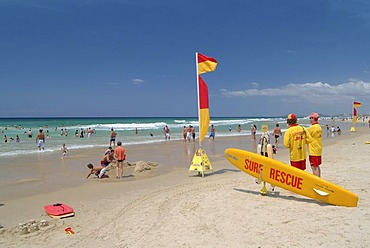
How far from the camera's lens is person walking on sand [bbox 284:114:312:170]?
595 centimetres

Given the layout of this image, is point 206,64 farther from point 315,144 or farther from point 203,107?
point 315,144

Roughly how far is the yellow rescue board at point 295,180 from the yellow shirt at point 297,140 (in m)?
0.32

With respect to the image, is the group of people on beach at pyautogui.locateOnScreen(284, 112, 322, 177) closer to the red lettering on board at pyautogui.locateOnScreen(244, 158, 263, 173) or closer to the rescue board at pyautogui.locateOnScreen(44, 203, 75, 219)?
the red lettering on board at pyautogui.locateOnScreen(244, 158, 263, 173)

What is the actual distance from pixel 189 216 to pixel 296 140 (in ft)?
8.97

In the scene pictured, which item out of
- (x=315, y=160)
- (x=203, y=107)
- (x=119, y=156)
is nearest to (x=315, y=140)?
(x=315, y=160)

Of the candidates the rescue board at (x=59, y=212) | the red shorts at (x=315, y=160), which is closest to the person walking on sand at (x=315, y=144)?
the red shorts at (x=315, y=160)

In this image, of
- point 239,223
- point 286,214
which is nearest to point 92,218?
point 239,223

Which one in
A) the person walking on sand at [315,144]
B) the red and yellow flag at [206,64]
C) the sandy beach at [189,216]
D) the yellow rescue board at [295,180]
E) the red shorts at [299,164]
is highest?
the red and yellow flag at [206,64]

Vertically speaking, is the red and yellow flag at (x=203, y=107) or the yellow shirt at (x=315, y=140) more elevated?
the red and yellow flag at (x=203, y=107)

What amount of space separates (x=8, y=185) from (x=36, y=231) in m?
5.00

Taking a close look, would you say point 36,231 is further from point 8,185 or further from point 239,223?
point 8,185

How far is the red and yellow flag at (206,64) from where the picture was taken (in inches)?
371

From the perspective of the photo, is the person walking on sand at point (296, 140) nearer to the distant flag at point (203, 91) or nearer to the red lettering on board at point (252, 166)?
the red lettering on board at point (252, 166)

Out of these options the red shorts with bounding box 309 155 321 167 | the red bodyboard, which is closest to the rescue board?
the red bodyboard
